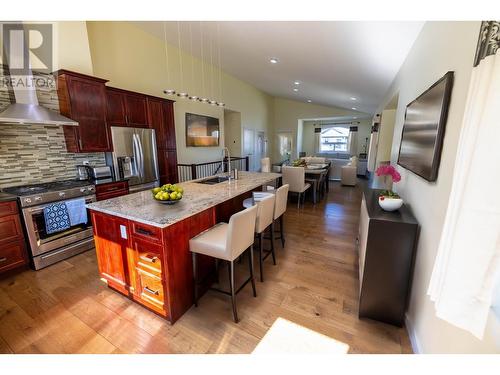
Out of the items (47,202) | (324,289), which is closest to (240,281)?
(324,289)

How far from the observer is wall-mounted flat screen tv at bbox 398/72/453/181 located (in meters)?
1.35

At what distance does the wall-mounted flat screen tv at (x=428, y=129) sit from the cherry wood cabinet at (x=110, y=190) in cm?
369

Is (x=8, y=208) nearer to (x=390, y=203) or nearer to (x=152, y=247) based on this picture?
(x=152, y=247)

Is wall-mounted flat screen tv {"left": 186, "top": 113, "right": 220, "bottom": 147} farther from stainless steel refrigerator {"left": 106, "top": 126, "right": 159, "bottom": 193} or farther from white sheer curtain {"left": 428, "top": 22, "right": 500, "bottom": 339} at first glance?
white sheer curtain {"left": 428, "top": 22, "right": 500, "bottom": 339}

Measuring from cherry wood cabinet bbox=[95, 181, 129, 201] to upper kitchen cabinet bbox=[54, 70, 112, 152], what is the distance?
55cm

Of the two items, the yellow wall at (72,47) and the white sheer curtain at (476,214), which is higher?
the yellow wall at (72,47)

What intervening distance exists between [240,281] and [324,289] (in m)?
0.88

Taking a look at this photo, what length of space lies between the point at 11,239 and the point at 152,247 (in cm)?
194

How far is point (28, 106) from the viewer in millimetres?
2449

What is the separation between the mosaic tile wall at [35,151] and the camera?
252cm

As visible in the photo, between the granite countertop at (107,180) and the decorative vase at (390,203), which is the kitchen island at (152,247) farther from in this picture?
the decorative vase at (390,203)

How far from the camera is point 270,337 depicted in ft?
5.32

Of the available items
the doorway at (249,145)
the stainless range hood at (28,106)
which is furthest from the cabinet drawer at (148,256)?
the doorway at (249,145)
